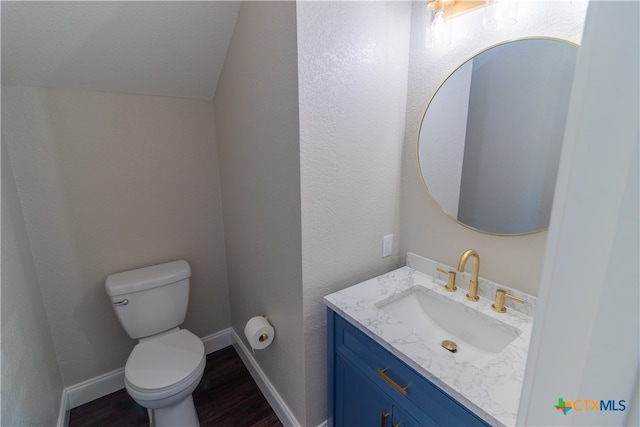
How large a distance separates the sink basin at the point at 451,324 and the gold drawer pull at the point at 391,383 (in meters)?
0.17

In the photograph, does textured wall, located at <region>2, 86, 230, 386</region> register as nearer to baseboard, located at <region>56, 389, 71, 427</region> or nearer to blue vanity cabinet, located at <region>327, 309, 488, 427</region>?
baseboard, located at <region>56, 389, 71, 427</region>

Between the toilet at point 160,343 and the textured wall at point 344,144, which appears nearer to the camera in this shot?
the textured wall at point 344,144

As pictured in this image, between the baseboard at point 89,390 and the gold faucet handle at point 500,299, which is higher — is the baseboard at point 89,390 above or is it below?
below

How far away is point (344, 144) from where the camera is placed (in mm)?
1265

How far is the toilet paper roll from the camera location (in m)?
1.50

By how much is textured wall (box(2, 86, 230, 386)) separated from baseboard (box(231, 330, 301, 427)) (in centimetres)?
48

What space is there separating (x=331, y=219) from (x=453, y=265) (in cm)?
62

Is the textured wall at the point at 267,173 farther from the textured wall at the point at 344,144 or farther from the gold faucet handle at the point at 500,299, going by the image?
the gold faucet handle at the point at 500,299

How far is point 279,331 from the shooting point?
4.97ft

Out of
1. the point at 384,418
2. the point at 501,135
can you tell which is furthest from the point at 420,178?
the point at 384,418

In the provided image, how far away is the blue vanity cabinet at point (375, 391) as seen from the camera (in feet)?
2.84

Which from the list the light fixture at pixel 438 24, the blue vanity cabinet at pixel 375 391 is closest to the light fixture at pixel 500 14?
the light fixture at pixel 438 24

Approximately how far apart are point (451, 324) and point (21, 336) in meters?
1.81

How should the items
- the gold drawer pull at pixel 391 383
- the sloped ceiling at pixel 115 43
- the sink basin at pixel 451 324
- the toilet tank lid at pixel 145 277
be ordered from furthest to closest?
the toilet tank lid at pixel 145 277 < the sloped ceiling at pixel 115 43 < the sink basin at pixel 451 324 < the gold drawer pull at pixel 391 383
